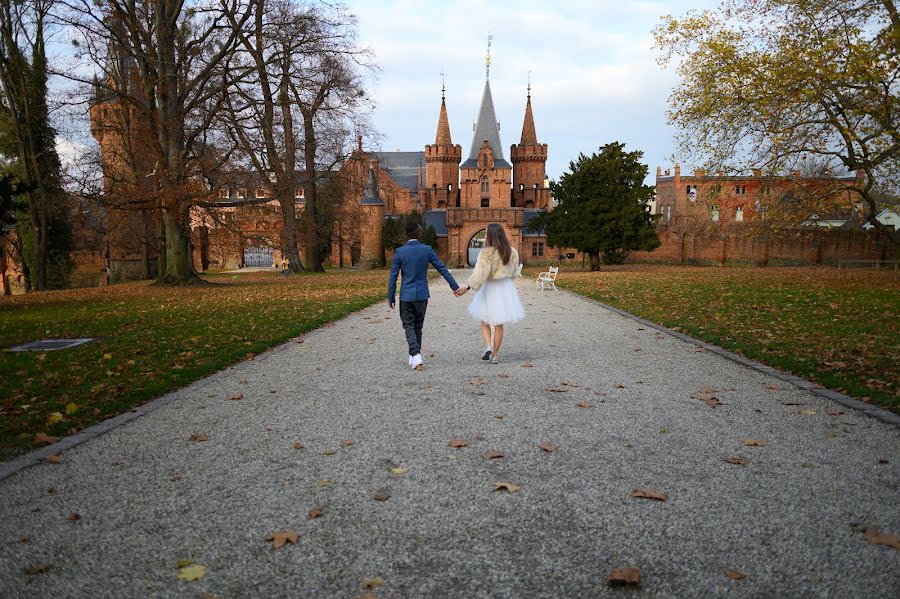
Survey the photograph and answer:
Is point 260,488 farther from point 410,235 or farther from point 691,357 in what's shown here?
point 691,357

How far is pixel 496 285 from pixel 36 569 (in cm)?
586

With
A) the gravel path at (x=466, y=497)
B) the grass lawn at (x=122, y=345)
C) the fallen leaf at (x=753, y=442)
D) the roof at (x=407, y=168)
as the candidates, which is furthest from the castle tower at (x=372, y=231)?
the fallen leaf at (x=753, y=442)

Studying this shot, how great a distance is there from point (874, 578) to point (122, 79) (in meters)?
26.3

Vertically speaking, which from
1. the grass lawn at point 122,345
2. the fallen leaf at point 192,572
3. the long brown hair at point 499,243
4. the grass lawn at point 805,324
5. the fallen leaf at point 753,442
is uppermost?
the long brown hair at point 499,243

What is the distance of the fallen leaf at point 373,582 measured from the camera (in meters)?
2.61

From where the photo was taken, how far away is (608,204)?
36.1 metres

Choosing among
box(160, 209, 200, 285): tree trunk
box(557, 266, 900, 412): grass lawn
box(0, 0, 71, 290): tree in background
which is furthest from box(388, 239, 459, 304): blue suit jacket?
box(0, 0, 71, 290): tree in background

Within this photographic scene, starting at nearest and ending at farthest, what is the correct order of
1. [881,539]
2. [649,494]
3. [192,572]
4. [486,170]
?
[192,572]
[881,539]
[649,494]
[486,170]

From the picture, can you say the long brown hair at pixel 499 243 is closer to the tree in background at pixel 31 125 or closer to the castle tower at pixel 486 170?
the tree in background at pixel 31 125

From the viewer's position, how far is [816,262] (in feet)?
143

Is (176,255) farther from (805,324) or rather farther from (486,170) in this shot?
(486,170)

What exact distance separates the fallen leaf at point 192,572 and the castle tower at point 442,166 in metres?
68.8

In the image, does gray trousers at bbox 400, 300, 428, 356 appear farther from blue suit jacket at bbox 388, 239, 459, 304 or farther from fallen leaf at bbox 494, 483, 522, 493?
fallen leaf at bbox 494, 483, 522, 493

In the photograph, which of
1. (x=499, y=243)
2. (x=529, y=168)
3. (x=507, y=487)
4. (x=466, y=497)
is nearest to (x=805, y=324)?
(x=499, y=243)
